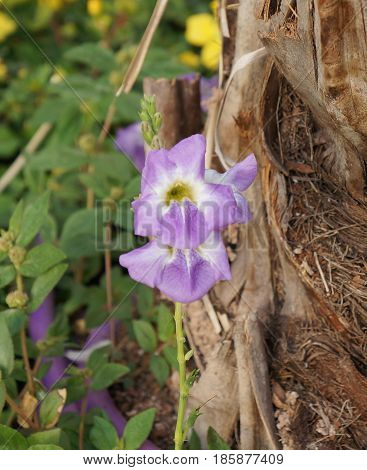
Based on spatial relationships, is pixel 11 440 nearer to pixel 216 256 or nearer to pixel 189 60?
pixel 216 256

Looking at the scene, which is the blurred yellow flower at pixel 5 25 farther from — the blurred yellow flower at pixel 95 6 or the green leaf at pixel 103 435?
the green leaf at pixel 103 435

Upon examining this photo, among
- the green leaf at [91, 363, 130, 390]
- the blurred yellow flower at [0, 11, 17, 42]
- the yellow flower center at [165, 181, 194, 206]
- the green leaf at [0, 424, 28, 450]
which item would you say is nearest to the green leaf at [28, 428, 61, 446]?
the green leaf at [0, 424, 28, 450]

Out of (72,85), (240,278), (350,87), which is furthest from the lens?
(72,85)

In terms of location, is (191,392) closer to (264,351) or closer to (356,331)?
(264,351)

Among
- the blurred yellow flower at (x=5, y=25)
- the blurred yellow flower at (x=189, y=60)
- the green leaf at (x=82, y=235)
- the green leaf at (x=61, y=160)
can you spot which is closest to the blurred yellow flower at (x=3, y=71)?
the blurred yellow flower at (x=5, y=25)

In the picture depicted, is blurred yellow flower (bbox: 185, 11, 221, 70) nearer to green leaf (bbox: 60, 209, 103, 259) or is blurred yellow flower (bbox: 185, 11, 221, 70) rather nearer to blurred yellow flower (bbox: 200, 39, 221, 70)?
blurred yellow flower (bbox: 200, 39, 221, 70)

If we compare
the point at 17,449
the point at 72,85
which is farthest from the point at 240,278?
the point at 72,85
